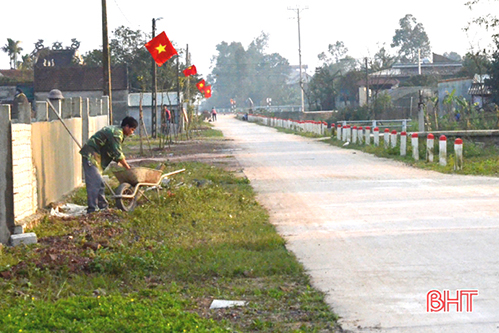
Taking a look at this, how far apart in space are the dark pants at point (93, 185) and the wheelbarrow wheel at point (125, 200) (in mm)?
358

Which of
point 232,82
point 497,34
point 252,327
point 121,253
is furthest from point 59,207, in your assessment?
point 232,82

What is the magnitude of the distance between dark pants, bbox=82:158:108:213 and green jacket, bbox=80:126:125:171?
0.11m

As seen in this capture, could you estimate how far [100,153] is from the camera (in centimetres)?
1286

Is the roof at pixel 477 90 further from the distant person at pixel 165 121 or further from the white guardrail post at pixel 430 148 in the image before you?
the white guardrail post at pixel 430 148

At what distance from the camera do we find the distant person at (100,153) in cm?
1254

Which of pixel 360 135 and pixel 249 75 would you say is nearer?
pixel 360 135

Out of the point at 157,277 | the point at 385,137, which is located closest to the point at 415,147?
the point at 385,137

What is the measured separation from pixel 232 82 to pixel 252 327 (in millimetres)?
165635

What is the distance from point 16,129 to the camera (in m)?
10.8

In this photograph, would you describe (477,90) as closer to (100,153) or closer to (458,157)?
(458,157)

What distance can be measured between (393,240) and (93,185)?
538 centimetres

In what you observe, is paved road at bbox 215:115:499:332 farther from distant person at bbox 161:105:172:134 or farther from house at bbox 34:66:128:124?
house at bbox 34:66:128:124

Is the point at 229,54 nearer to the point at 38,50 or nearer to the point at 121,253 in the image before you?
the point at 38,50

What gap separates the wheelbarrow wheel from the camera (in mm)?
12648
